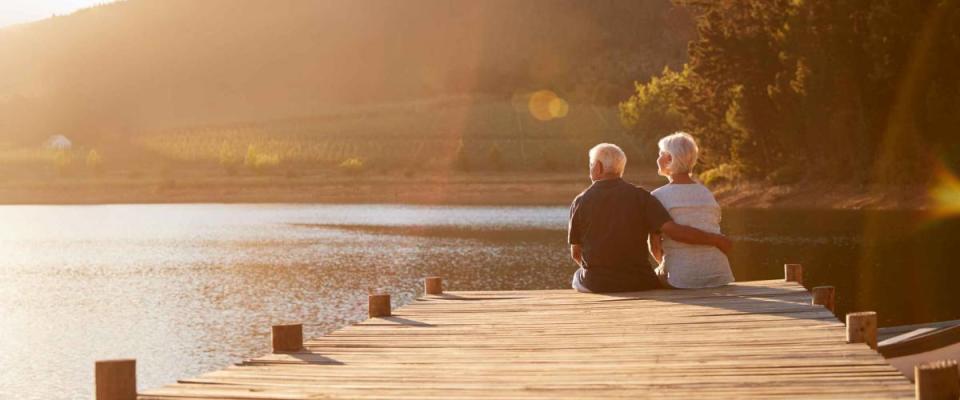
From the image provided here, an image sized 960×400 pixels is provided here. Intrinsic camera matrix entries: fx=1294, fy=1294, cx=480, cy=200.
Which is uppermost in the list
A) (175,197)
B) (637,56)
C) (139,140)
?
(637,56)

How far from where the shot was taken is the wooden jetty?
6820mm

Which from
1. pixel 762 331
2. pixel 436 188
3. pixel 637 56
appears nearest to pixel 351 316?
pixel 762 331

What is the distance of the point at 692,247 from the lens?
11.3 metres

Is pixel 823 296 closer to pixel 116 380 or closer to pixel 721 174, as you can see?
pixel 116 380

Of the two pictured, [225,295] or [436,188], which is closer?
[225,295]

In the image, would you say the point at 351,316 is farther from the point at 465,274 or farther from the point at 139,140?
the point at 139,140

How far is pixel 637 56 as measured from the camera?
17738 cm

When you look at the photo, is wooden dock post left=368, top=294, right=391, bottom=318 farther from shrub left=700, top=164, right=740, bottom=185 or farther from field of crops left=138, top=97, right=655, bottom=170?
field of crops left=138, top=97, right=655, bottom=170

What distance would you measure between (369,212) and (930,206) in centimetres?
3093

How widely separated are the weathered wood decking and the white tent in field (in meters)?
118

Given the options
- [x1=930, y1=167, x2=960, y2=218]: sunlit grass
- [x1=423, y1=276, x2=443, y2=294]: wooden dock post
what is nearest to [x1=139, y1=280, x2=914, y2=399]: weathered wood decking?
[x1=423, y1=276, x2=443, y2=294]: wooden dock post

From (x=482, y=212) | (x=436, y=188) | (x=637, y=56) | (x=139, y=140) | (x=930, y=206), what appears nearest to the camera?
(x=930, y=206)

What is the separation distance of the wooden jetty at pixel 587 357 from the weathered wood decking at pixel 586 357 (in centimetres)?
1

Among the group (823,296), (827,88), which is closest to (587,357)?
(823,296)
